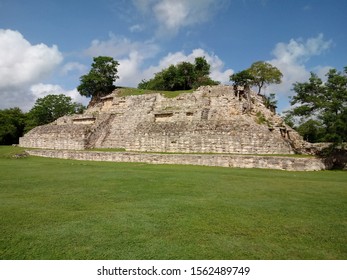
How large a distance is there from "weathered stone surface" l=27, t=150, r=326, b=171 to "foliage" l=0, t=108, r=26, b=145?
2397 centimetres

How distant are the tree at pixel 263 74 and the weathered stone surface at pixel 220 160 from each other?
2420 centimetres

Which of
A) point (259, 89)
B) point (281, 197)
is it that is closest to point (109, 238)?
point (281, 197)

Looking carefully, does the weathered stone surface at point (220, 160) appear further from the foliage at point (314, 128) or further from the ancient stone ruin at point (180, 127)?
the ancient stone ruin at point (180, 127)

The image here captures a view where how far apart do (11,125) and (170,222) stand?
139 feet

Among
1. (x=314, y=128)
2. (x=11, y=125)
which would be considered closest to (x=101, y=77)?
(x=11, y=125)

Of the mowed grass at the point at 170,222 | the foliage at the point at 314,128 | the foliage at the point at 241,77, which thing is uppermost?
the foliage at the point at 241,77

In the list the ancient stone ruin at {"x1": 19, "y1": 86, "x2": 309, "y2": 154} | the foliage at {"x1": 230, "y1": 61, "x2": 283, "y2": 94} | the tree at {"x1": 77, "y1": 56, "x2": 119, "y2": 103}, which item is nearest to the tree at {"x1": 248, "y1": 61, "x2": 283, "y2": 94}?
the foliage at {"x1": 230, "y1": 61, "x2": 283, "y2": 94}

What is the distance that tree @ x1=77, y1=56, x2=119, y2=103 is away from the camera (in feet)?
120

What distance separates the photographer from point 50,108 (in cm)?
4859

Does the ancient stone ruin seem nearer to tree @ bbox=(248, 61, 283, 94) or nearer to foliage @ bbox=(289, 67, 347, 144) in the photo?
foliage @ bbox=(289, 67, 347, 144)

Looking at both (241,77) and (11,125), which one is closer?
(241,77)

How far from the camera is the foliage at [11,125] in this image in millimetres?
40094

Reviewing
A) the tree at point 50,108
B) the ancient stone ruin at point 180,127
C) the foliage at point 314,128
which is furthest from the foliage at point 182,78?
the foliage at point 314,128

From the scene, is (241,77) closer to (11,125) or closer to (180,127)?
(180,127)
